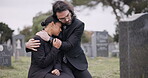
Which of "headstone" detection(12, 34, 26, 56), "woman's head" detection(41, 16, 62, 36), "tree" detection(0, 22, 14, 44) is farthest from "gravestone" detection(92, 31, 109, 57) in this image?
"woman's head" detection(41, 16, 62, 36)

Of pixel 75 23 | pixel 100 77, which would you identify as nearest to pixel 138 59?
pixel 100 77

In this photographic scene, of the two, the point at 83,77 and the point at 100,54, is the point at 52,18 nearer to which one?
the point at 83,77

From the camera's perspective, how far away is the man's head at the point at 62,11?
3037 millimetres

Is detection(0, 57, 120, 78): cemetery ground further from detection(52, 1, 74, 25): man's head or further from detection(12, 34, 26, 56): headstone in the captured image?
detection(12, 34, 26, 56): headstone

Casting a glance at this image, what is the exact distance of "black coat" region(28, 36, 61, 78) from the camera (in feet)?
9.81

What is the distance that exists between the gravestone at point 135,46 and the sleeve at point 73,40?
2476 mm

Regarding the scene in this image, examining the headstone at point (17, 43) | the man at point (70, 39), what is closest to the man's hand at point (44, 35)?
the man at point (70, 39)

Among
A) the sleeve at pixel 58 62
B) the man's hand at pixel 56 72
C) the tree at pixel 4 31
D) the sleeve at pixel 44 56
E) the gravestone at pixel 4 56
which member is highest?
the sleeve at pixel 44 56

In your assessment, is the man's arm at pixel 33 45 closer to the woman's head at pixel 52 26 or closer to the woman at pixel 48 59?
the woman at pixel 48 59

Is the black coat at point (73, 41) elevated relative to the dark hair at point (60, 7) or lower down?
lower down

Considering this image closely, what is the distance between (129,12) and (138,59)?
75.1 feet

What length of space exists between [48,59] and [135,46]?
9.46ft

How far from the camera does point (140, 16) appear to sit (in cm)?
561

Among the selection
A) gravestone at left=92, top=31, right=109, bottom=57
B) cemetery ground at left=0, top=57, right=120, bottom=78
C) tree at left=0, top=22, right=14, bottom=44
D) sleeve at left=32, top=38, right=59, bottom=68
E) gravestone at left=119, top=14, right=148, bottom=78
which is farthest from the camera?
gravestone at left=92, top=31, right=109, bottom=57
